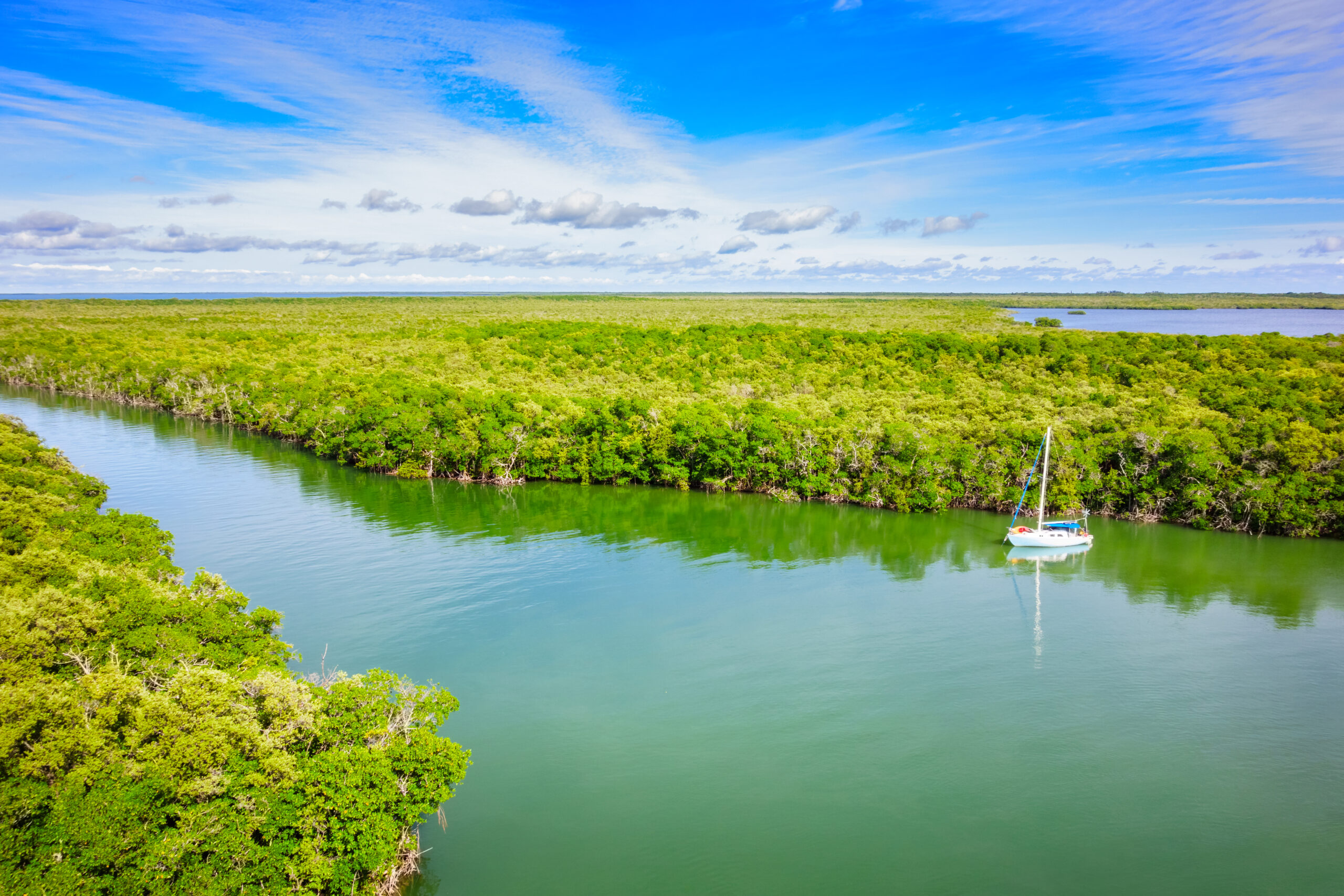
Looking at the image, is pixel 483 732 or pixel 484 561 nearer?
pixel 483 732

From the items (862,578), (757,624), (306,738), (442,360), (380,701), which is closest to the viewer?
(306,738)

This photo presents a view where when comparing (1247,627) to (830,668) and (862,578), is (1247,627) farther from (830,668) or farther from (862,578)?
(830,668)

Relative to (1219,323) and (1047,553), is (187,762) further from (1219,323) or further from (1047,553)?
(1219,323)

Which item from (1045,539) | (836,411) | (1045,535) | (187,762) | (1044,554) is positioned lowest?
(1044,554)

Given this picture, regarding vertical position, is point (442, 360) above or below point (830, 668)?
above

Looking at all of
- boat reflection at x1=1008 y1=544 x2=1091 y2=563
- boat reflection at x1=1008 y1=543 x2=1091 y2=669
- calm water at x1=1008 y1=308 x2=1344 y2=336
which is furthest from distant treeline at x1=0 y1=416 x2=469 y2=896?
calm water at x1=1008 y1=308 x2=1344 y2=336

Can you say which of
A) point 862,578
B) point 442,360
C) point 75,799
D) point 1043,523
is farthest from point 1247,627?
point 442,360

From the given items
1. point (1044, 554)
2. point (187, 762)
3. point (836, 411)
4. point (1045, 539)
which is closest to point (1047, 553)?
point (1044, 554)
